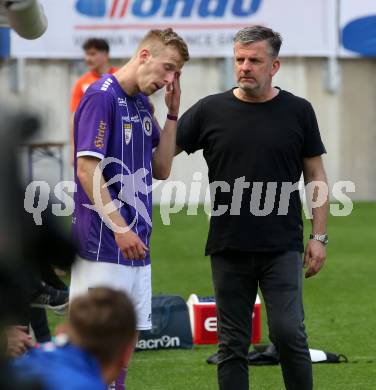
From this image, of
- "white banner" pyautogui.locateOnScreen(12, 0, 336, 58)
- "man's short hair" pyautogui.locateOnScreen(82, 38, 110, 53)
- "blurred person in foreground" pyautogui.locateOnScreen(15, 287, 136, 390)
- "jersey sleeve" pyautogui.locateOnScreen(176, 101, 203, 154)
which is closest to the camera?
"blurred person in foreground" pyautogui.locateOnScreen(15, 287, 136, 390)

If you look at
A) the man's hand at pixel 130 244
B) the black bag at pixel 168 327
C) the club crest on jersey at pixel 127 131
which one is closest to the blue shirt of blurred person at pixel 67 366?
the man's hand at pixel 130 244

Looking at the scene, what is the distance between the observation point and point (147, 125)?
209 inches

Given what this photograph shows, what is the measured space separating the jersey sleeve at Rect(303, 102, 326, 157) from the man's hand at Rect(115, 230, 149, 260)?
105cm

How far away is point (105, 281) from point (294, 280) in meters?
0.94

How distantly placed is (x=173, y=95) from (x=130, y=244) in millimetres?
788

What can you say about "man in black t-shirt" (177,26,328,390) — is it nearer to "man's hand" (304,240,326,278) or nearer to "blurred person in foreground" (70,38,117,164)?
"man's hand" (304,240,326,278)

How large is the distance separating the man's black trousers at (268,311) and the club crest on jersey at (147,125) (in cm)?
71

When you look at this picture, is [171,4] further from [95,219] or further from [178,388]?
[95,219]

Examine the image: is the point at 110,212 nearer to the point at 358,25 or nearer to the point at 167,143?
the point at 167,143

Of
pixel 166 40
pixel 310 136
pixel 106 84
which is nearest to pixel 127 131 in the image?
pixel 106 84

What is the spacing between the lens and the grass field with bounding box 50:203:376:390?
713 centimetres

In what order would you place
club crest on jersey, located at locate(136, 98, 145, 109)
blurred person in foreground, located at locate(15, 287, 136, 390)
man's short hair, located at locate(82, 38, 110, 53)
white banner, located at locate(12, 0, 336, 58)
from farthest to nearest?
white banner, located at locate(12, 0, 336, 58) < man's short hair, located at locate(82, 38, 110, 53) < club crest on jersey, located at locate(136, 98, 145, 109) < blurred person in foreground, located at locate(15, 287, 136, 390)

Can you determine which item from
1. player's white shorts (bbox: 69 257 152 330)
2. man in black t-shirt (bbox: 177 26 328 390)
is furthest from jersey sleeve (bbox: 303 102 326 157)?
player's white shorts (bbox: 69 257 152 330)

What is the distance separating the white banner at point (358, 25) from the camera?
64.4 feet
